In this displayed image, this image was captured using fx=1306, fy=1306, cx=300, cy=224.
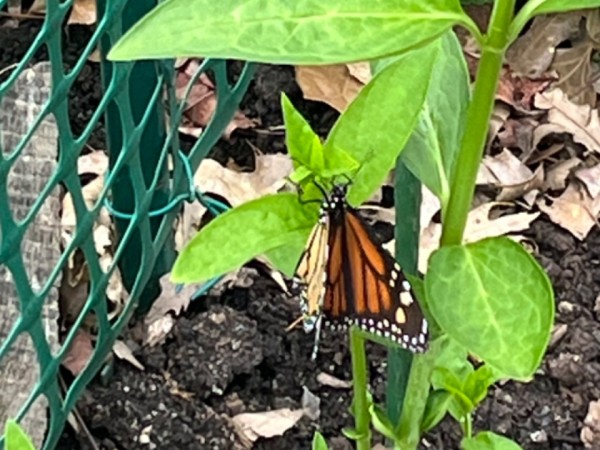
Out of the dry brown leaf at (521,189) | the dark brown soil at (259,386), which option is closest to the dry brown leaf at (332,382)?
the dark brown soil at (259,386)

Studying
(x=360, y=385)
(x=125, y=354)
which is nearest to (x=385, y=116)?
(x=360, y=385)

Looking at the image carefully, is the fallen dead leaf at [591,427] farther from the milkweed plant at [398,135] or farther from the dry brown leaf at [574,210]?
the milkweed plant at [398,135]

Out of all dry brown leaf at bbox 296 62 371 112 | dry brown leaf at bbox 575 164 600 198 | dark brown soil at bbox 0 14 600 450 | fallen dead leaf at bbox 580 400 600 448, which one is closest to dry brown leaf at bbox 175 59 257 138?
dry brown leaf at bbox 296 62 371 112

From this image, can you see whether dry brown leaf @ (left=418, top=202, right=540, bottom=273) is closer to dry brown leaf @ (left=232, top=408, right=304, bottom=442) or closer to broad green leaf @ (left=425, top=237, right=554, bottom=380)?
dry brown leaf @ (left=232, top=408, right=304, bottom=442)

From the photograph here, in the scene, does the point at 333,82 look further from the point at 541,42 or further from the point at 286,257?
the point at 286,257

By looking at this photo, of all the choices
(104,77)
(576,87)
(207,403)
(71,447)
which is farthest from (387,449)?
(576,87)

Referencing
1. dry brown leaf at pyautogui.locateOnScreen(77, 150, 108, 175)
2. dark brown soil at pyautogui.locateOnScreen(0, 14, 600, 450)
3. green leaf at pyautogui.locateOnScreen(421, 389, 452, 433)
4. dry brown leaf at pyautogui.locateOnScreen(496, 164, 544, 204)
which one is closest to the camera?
green leaf at pyautogui.locateOnScreen(421, 389, 452, 433)
